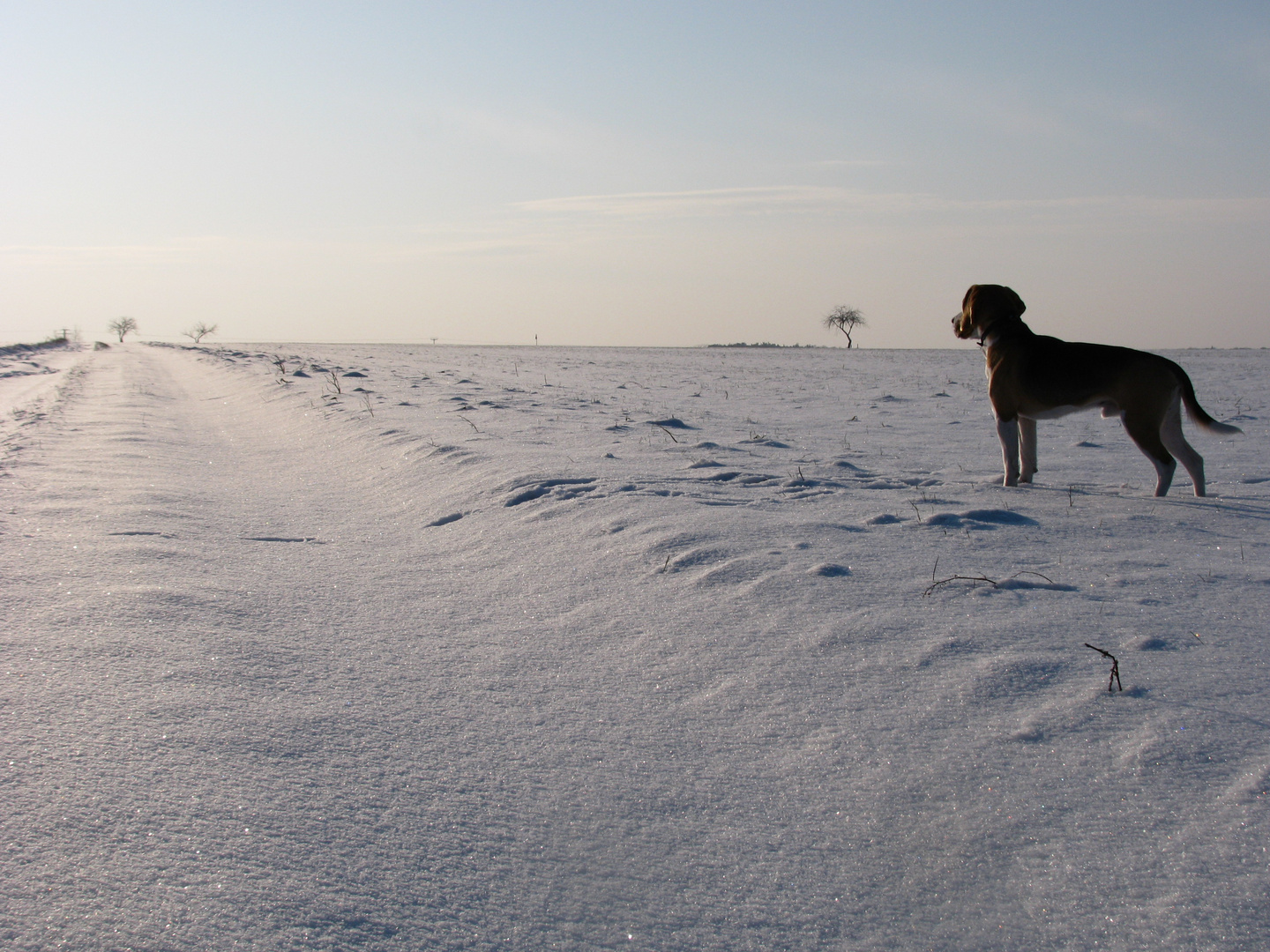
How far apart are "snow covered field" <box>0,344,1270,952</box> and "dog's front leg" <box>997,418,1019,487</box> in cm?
40

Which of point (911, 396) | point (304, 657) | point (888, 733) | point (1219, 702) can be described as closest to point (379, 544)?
point (304, 657)

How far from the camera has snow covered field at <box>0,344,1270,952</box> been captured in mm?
1558

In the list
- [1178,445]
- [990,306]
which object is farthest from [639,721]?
[990,306]

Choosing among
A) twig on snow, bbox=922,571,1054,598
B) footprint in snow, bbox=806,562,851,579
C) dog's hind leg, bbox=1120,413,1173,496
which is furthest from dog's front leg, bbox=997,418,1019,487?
footprint in snow, bbox=806,562,851,579

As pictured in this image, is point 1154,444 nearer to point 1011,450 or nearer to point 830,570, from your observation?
point 1011,450

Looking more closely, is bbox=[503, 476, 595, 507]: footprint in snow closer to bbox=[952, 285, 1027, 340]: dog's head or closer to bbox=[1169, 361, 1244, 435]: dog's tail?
bbox=[952, 285, 1027, 340]: dog's head

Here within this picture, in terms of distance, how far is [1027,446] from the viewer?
17.9ft

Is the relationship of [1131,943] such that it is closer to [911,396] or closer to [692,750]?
[692,750]

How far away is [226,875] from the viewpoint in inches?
62.1

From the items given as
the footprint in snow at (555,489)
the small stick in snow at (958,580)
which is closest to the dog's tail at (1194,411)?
the small stick in snow at (958,580)

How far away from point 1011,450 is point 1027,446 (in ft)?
0.76

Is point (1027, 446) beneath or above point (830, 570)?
above

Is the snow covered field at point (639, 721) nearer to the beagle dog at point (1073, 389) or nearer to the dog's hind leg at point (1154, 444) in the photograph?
the dog's hind leg at point (1154, 444)

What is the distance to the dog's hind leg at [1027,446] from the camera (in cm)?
541
